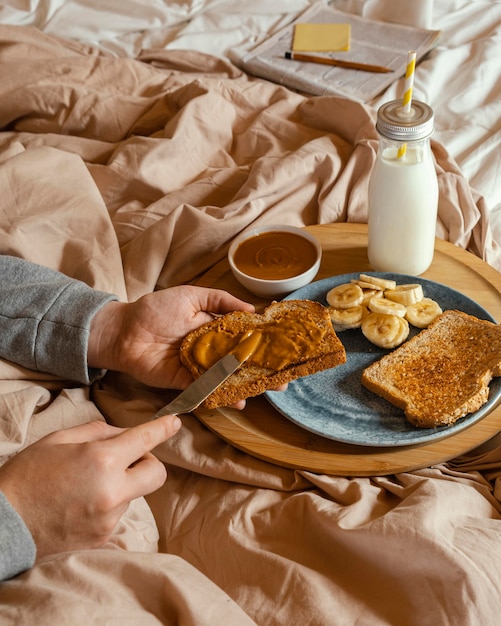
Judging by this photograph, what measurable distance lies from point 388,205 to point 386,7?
Result: 130 cm

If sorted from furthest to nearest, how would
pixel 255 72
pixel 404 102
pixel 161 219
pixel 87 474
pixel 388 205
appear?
pixel 255 72 → pixel 161 219 → pixel 388 205 → pixel 404 102 → pixel 87 474

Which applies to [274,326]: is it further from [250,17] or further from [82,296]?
[250,17]

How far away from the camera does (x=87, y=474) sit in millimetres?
1040

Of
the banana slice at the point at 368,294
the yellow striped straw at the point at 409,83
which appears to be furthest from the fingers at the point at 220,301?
the yellow striped straw at the point at 409,83

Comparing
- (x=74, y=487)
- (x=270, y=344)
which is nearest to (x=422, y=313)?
(x=270, y=344)

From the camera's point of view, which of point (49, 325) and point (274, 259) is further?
point (274, 259)

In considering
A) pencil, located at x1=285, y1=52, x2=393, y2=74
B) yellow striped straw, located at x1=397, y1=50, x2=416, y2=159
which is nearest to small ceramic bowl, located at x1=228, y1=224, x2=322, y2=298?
yellow striped straw, located at x1=397, y1=50, x2=416, y2=159

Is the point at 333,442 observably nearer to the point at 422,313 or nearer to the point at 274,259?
the point at 422,313

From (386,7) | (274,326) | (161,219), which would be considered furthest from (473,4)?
(274,326)

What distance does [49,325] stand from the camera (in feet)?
4.60

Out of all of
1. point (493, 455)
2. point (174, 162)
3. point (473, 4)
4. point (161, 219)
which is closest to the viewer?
point (493, 455)

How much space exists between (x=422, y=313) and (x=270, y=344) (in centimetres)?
32

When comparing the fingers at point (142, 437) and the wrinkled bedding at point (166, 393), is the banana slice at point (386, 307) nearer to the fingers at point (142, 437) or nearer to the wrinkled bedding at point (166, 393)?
the wrinkled bedding at point (166, 393)

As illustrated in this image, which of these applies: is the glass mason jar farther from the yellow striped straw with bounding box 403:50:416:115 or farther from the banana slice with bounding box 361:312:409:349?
the banana slice with bounding box 361:312:409:349
